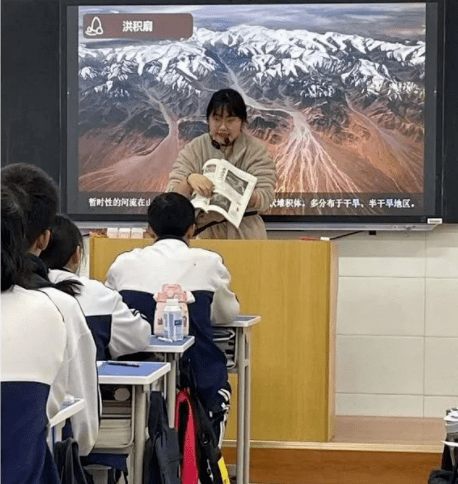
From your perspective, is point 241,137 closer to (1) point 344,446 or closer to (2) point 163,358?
(1) point 344,446

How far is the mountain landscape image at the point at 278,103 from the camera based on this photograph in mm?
6465

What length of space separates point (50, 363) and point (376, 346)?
15.6 ft

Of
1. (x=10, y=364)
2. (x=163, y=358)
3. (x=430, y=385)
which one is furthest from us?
(x=430, y=385)

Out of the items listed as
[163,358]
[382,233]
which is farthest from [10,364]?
[382,233]

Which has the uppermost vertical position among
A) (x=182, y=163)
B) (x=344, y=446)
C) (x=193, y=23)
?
(x=193, y=23)

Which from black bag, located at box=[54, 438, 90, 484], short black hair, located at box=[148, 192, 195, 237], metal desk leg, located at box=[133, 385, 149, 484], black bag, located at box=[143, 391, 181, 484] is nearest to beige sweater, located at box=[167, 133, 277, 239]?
short black hair, located at box=[148, 192, 195, 237]

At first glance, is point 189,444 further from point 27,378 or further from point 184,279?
point 27,378

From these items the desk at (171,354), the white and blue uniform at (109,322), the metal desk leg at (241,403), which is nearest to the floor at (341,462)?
the metal desk leg at (241,403)

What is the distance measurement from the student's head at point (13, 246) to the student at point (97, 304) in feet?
3.72

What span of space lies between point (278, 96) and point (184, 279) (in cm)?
259

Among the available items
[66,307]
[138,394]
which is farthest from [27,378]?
[138,394]

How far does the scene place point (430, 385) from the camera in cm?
655

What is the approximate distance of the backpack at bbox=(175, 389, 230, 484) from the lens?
3840mm

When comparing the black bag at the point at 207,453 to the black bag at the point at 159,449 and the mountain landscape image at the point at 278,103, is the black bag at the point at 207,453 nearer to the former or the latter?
the black bag at the point at 159,449
